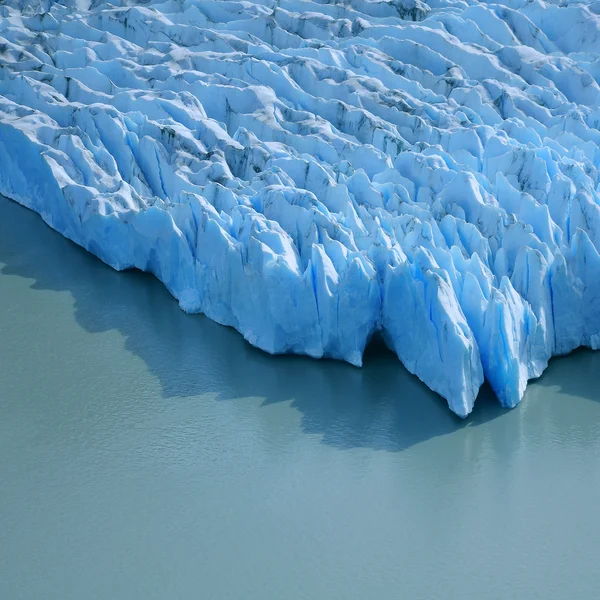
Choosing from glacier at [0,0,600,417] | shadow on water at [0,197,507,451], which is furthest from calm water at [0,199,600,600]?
glacier at [0,0,600,417]

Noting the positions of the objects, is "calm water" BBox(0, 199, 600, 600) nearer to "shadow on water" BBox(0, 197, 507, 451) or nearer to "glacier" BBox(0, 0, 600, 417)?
"shadow on water" BBox(0, 197, 507, 451)

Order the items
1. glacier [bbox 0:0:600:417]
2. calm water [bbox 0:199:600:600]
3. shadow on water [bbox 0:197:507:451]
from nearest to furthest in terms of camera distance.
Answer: calm water [bbox 0:199:600:600] < shadow on water [bbox 0:197:507:451] < glacier [bbox 0:0:600:417]

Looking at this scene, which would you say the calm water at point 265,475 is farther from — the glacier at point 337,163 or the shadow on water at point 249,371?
the glacier at point 337,163

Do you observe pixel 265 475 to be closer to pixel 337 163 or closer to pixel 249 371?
pixel 249 371

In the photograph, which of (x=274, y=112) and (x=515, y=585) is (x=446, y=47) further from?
(x=515, y=585)

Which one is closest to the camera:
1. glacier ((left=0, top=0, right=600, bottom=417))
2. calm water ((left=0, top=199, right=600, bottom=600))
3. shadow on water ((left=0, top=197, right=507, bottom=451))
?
calm water ((left=0, top=199, right=600, bottom=600))

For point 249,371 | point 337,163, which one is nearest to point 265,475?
point 249,371
